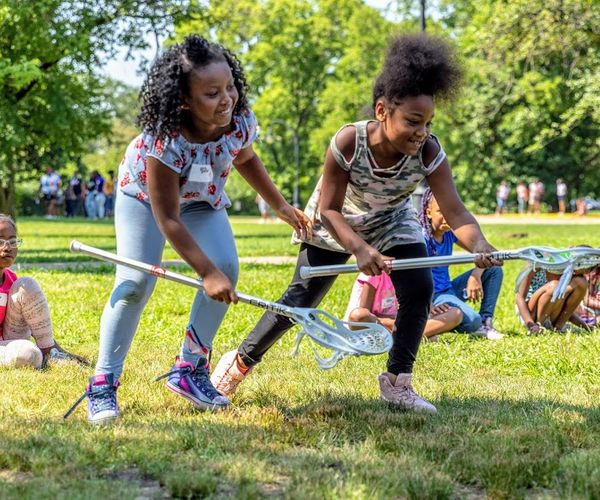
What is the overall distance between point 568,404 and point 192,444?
1.79 m

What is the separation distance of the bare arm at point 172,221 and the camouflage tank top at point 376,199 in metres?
0.72

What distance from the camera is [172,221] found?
3.75m

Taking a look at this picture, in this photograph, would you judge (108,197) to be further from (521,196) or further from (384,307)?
(384,307)

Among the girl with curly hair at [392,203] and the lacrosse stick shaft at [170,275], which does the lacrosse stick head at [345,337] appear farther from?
the girl with curly hair at [392,203]

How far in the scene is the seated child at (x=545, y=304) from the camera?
6.76 meters

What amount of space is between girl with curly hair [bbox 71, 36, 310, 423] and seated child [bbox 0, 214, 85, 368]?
3.99 ft

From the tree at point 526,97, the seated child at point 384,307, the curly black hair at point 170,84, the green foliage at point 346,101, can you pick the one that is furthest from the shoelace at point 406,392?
the green foliage at point 346,101

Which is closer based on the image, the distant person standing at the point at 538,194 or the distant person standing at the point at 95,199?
the distant person standing at the point at 95,199

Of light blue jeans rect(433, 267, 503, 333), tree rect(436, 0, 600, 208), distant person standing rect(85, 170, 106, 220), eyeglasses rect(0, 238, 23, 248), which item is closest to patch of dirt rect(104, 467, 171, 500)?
eyeglasses rect(0, 238, 23, 248)

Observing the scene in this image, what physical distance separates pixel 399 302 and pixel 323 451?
105cm

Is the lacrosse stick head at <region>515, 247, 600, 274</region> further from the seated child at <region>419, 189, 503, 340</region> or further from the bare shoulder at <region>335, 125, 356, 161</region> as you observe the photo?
the seated child at <region>419, 189, 503, 340</region>

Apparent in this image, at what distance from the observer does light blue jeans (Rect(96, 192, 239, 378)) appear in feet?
13.2

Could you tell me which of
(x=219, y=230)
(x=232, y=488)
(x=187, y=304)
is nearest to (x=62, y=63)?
(x=187, y=304)

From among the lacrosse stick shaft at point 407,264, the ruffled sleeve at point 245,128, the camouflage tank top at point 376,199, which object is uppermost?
the ruffled sleeve at point 245,128
